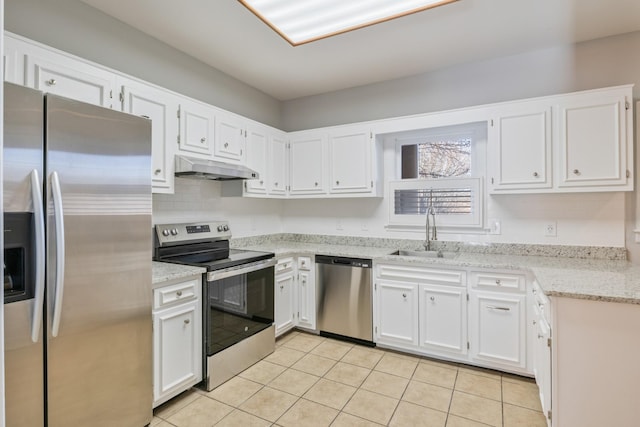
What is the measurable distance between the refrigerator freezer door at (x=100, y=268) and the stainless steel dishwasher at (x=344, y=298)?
5.60 feet

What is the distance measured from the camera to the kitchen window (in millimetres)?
3234

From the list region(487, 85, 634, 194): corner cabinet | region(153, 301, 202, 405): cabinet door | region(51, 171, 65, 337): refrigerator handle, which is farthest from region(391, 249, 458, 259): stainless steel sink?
region(51, 171, 65, 337): refrigerator handle

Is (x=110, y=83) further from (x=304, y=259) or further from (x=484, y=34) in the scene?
(x=484, y=34)

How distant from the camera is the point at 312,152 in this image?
3.77m

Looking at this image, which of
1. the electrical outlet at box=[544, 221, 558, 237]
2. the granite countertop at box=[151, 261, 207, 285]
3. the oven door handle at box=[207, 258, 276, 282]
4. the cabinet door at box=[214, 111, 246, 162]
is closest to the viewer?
the granite countertop at box=[151, 261, 207, 285]

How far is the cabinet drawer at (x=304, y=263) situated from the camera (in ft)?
11.2

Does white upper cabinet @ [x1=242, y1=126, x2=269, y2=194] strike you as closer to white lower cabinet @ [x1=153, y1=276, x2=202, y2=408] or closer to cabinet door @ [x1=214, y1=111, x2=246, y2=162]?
cabinet door @ [x1=214, y1=111, x2=246, y2=162]

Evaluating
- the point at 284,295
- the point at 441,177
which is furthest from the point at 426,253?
the point at 284,295

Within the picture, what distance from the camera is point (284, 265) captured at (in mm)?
Answer: 3320

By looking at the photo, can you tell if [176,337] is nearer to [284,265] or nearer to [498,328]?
[284,265]

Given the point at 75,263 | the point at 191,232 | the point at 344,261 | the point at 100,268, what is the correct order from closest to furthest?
the point at 75,263, the point at 100,268, the point at 191,232, the point at 344,261

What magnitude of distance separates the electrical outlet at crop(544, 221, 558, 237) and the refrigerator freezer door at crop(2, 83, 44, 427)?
11.5 feet

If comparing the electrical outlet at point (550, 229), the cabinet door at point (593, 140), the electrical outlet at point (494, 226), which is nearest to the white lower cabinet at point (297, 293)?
the electrical outlet at point (494, 226)

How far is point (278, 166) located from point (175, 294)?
6.47 feet
